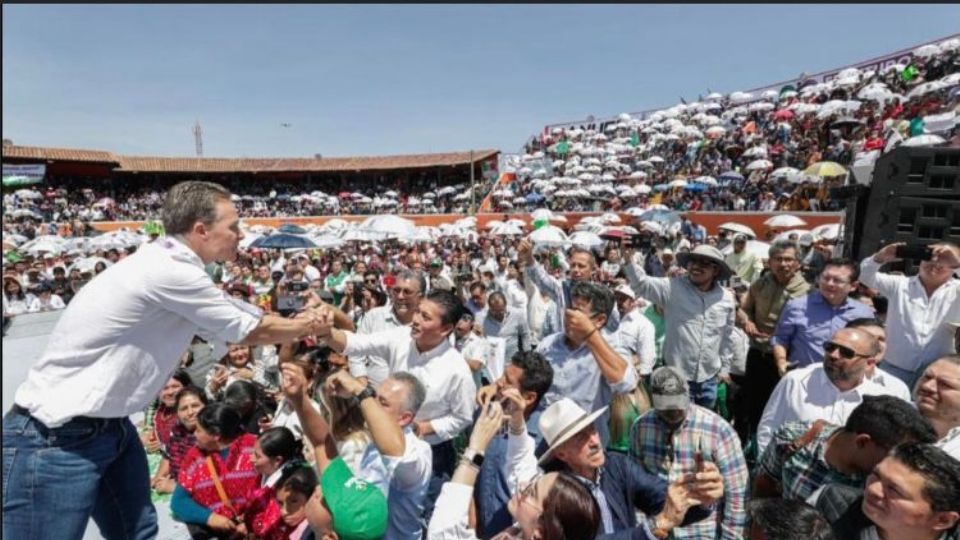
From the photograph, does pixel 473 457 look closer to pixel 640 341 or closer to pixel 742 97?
pixel 640 341

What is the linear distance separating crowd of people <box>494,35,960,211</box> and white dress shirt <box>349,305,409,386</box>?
10.3 m

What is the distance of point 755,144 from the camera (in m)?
24.4

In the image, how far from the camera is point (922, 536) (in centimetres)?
178

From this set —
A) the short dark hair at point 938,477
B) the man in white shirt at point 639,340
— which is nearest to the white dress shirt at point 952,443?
the short dark hair at point 938,477

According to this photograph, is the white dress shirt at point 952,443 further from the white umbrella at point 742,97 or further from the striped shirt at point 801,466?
the white umbrella at point 742,97

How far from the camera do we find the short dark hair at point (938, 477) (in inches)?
69.0

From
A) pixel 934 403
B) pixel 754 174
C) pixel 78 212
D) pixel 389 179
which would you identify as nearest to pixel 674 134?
pixel 754 174

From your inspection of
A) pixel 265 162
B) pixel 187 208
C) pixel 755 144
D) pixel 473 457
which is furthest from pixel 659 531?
pixel 265 162

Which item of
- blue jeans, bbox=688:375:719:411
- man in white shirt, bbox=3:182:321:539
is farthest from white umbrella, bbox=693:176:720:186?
man in white shirt, bbox=3:182:321:539

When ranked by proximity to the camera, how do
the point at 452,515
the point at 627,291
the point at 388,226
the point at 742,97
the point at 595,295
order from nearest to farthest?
the point at 452,515, the point at 595,295, the point at 627,291, the point at 388,226, the point at 742,97

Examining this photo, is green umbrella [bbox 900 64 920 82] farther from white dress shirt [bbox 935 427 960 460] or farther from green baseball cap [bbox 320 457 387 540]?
green baseball cap [bbox 320 457 387 540]

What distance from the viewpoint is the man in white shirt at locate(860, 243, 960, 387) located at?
376 cm

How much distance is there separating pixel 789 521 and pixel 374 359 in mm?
2692

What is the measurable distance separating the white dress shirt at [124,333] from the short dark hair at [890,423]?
224cm
